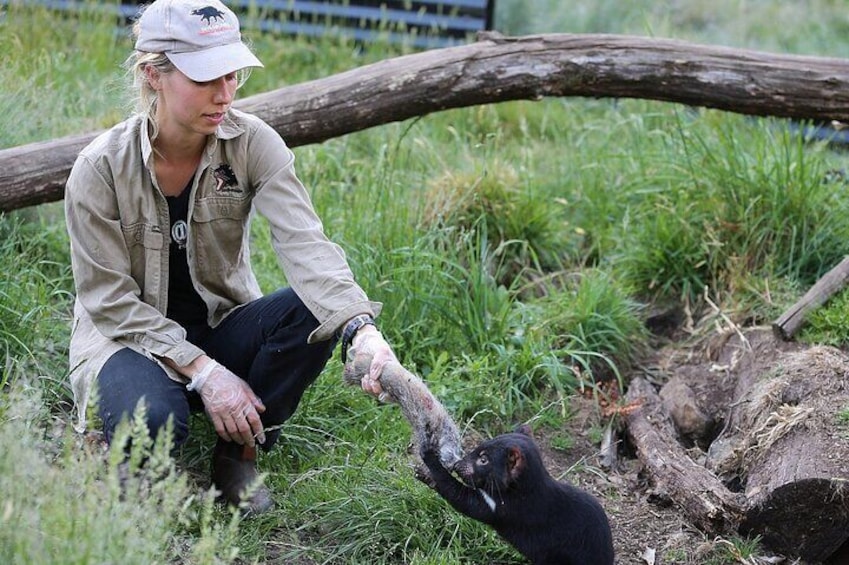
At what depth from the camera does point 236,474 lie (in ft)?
13.2

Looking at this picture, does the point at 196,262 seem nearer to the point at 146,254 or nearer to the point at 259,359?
the point at 146,254

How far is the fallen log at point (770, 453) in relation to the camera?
13.1 ft

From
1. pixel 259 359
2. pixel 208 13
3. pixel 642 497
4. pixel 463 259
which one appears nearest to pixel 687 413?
pixel 642 497

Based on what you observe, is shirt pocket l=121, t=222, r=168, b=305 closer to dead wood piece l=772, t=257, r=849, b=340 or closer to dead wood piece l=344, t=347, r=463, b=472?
dead wood piece l=344, t=347, r=463, b=472

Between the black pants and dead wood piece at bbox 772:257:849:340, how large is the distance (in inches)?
86.0

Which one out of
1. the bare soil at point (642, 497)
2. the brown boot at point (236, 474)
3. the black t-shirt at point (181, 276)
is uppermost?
the black t-shirt at point (181, 276)

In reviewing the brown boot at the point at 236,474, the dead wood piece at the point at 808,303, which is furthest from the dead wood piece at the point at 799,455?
the brown boot at the point at 236,474

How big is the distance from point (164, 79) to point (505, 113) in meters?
4.23

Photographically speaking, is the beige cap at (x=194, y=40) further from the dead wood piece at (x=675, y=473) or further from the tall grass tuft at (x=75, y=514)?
the dead wood piece at (x=675, y=473)

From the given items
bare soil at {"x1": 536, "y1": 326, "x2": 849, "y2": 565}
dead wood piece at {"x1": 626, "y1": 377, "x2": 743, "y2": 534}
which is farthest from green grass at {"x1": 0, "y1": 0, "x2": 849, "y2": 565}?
dead wood piece at {"x1": 626, "y1": 377, "x2": 743, "y2": 534}

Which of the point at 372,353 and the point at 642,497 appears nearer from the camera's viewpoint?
the point at 372,353

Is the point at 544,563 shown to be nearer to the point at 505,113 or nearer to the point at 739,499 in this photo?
the point at 739,499

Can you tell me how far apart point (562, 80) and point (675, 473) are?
75.9 inches

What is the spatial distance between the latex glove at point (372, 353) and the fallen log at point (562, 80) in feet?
5.58
